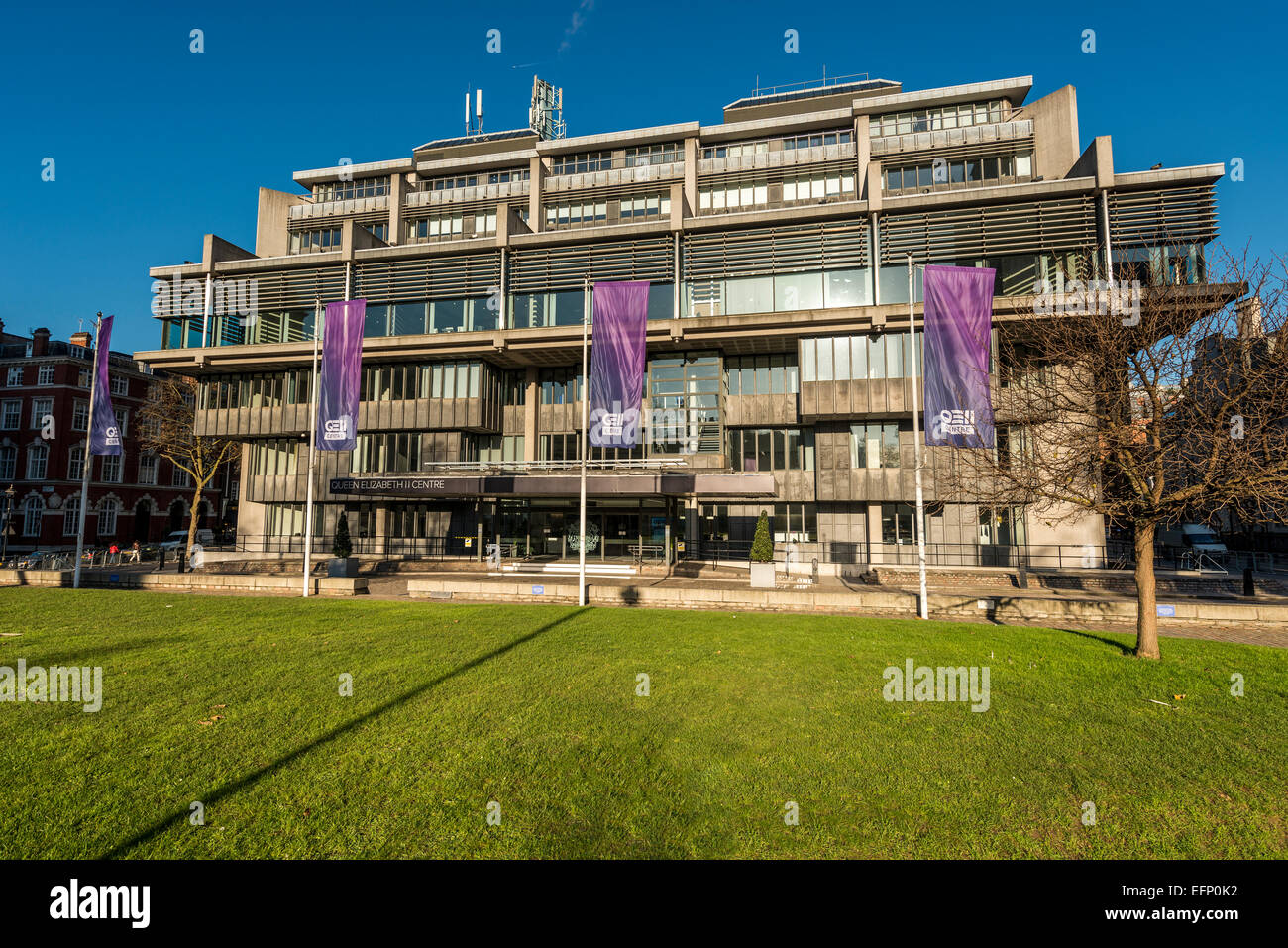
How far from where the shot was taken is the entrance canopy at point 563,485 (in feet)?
94.1

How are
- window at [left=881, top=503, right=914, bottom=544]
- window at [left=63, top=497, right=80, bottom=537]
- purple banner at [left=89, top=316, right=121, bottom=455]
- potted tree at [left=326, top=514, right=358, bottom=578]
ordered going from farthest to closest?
window at [left=63, top=497, right=80, bottom=537]
window at [left=881, top=503, right=914, bottom=544]
potted tree at [left=326, top=514, right=358, bottom=578]
purple banner at [left=89, top=316, right=121, bottom=455]

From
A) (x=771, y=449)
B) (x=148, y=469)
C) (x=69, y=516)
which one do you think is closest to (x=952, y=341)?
(x=771, y=449)

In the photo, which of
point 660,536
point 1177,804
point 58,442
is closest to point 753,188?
point 660,536

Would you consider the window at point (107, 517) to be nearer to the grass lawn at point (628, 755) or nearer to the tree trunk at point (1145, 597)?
the grass lawn at point (628, 755)

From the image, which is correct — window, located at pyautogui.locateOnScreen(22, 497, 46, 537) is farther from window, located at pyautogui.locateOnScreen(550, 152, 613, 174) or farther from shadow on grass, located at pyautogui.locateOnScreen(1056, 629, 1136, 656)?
shadow on grass, located at pyautogui.locateOnScreen(1056, 629, 1136, 656)

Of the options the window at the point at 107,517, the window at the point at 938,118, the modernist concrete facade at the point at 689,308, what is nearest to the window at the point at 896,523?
the modernist concrete facade at the point at 689,308

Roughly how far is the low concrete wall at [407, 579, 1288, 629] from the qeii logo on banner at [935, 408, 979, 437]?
207 inches

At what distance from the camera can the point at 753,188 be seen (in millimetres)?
39906

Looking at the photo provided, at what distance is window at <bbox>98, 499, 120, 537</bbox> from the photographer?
183ft

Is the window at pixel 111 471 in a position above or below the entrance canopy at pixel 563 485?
above

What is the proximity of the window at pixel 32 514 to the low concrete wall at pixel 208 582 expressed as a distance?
37.3 metres

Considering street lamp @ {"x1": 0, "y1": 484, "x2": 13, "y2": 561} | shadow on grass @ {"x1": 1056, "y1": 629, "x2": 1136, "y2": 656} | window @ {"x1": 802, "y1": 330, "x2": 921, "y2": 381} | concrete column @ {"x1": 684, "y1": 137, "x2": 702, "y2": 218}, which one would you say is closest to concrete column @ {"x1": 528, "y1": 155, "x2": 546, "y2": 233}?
concrete column @ {"x1": 684, "y1": 137, "x2": 702, "y2": 218}
